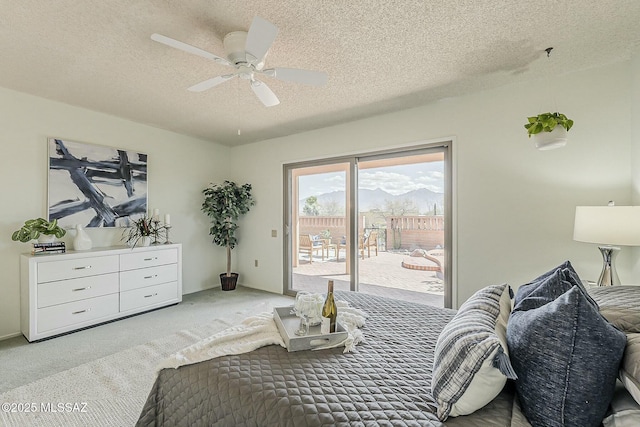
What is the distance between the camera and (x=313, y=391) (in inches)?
43.8

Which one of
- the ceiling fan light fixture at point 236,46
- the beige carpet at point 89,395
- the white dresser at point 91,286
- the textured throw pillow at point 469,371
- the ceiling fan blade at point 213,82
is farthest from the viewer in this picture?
the white dresser at point 91,286

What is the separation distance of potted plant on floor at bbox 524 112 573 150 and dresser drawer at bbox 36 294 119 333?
451cm

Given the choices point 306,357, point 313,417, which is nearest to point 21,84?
point 306,357

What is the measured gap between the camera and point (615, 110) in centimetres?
239

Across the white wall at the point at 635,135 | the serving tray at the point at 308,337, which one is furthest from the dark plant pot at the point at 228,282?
the white wall at the point at 635,135

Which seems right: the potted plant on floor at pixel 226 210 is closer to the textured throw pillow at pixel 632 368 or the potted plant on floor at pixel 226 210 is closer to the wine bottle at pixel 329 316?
the wine bottle at pixel 329 316

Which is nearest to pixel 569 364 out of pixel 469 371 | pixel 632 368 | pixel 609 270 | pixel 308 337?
pixel 632 368

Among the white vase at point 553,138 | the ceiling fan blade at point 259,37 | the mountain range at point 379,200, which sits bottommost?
the mountain range at point 379,200

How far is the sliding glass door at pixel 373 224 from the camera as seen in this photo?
3412 millimetres

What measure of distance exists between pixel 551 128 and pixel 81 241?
15.3 ft

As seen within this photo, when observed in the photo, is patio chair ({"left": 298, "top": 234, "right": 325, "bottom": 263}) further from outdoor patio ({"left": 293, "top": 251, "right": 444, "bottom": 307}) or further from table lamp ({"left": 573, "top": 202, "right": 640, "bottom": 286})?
table lamp ({"left": 573, "top": 202, "right": 640, "bottom": 286})

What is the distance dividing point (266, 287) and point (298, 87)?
10.6 feet

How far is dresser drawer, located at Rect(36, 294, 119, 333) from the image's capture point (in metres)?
2.88

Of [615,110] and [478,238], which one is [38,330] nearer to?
[478,238]
